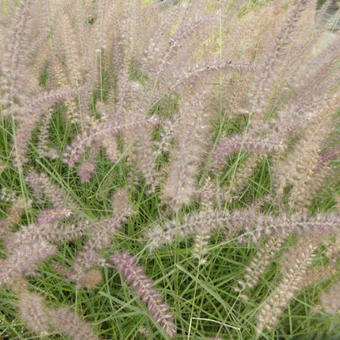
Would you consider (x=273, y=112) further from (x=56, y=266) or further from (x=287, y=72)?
(x=56, y=266)

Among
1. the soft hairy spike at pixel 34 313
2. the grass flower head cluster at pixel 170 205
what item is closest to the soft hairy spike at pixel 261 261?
the grass flower head cluster at pixel 170 205

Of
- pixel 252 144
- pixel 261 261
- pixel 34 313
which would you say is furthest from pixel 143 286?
pixel 252 144

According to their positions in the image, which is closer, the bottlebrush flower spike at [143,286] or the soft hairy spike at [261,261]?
the bottlebrush flower spike at [143,286]

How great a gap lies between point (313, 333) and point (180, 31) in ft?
4.26

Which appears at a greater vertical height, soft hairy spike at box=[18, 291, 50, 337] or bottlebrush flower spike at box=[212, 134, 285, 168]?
bottlebrush flower spike at box=[212, 134, 285, 168]

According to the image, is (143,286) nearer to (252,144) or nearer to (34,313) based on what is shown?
(34,313)

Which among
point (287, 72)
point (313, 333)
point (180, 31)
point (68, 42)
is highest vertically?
point (180, 31)

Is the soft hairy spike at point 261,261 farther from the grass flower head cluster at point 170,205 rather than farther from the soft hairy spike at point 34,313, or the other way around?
the soft hairy spike at point 34,313

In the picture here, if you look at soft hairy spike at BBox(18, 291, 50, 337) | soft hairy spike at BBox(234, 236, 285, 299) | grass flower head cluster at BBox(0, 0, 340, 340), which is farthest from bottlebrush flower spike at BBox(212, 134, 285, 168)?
soft hairy spike at BBox(18, 291, 50, 337)

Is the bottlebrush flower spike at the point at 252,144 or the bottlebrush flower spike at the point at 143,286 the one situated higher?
the bottlebrush flower spike at the point at 252,144

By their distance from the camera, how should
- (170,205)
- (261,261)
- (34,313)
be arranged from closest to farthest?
(34,313), (261,261), (170,205)

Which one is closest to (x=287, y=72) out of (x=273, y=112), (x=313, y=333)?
(x=273, y=112)

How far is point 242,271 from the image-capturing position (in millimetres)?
1462

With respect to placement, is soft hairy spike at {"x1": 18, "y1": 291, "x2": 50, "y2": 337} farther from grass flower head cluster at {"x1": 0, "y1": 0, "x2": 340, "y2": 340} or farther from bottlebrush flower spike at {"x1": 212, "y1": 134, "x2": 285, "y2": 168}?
bottlebrush flower spike at {"x1": 212, "y1": 134, "x2": 285, "y2": 168}
